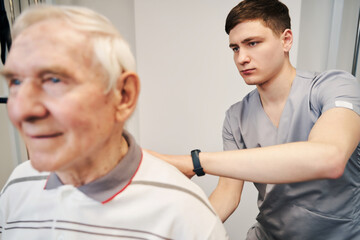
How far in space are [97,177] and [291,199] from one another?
79 cm

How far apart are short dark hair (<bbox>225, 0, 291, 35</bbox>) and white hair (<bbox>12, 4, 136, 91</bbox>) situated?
2.20 feet

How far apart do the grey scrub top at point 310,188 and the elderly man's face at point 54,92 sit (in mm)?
789

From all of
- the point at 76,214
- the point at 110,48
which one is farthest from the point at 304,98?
the point at 76,214

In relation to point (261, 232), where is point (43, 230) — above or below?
above

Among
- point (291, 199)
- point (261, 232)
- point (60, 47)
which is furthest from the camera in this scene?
point (261, 232)

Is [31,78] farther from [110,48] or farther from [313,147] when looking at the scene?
[313,147]

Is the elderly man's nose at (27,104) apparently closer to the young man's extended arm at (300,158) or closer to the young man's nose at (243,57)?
the young man's extended arm at (300,158)

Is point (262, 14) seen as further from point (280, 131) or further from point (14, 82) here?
point (14, 82)

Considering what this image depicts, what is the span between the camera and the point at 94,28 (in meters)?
0.52

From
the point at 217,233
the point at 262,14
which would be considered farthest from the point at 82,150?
the point at 262,14

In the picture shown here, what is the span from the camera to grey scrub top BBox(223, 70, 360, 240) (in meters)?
0.94

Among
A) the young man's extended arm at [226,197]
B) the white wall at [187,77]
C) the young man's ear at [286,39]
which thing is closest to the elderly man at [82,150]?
the young man's extended arm at [226,197]

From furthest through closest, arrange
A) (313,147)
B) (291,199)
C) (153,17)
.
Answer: (153,17), (291,199), (313,147)

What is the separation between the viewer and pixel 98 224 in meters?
0.60
